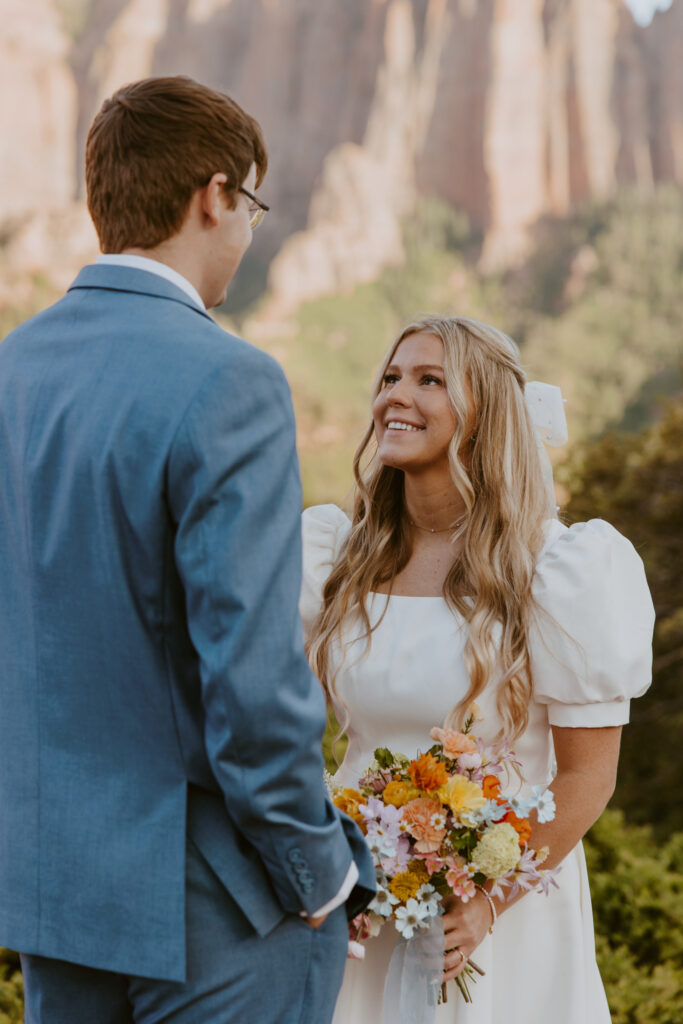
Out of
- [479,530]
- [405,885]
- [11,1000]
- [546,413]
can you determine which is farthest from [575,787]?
[11,1000]

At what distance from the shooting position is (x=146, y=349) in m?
1.71

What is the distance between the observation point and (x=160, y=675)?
1680 mm

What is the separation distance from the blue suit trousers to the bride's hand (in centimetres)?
62

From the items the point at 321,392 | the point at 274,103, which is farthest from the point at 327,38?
the point at 321,392

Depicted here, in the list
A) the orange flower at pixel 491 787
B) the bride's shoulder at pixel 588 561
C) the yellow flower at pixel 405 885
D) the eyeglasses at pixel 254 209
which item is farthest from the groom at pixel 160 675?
the bride's shoulder at pixel 588 561

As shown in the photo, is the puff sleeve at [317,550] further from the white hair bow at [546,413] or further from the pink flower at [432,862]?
the pink flower at [432,862]

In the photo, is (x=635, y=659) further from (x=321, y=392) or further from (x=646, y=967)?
(x=321, y=392)

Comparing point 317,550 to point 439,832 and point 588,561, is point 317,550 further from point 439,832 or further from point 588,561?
point 439,832

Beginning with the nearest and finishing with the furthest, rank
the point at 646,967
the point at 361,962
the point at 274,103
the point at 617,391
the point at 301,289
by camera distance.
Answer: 1. the point at 361,962
2. the point at 646,967
3. the point at 617,391
4. the point at 301,289
5. the point at 274,103

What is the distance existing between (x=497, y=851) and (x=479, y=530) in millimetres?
897

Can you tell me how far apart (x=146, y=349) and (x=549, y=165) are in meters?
50.0

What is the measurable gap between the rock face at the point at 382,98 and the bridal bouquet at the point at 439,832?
4376cm

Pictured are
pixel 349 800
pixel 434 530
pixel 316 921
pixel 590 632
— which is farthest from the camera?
pixel 434 530

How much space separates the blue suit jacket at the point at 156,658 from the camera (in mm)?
1620
